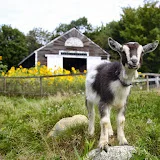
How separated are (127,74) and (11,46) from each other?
3760 centimetres

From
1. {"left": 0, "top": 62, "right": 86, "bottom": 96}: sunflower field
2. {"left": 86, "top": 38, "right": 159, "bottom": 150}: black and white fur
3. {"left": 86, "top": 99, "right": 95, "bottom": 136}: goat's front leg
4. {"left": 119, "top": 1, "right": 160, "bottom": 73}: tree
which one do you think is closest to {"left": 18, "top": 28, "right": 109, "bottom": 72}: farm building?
{"left": 119, "top": 1, "right": 160, "bottom": 73}: tree

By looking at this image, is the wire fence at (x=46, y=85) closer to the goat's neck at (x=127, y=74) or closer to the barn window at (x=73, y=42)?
the goat's neck at (x=127, y=74)

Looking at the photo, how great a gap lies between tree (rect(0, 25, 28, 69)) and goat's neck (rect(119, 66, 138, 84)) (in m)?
35.6

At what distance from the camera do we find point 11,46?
4006cm

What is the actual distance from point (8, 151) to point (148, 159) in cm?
265

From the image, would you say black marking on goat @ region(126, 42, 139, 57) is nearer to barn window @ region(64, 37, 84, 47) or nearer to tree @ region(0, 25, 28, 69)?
barn window @ region(64, 37, 84, 47)

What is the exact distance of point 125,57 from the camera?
404cm

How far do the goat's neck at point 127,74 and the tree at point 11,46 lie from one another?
117 feet

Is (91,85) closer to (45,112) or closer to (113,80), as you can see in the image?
(113,80)

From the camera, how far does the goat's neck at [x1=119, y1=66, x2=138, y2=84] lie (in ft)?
13.7

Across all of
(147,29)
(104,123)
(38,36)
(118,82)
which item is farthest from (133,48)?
(38,36)

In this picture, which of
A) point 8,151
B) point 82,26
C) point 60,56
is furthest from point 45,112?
point 82,26

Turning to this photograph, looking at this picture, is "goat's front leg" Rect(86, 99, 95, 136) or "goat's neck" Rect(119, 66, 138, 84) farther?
"goat's front leg" Rect(86, 99, 95, 136)

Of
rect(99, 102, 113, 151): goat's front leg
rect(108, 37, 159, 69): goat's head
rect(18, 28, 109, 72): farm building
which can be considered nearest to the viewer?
rect(108, 37, 159, 69): goat's head
